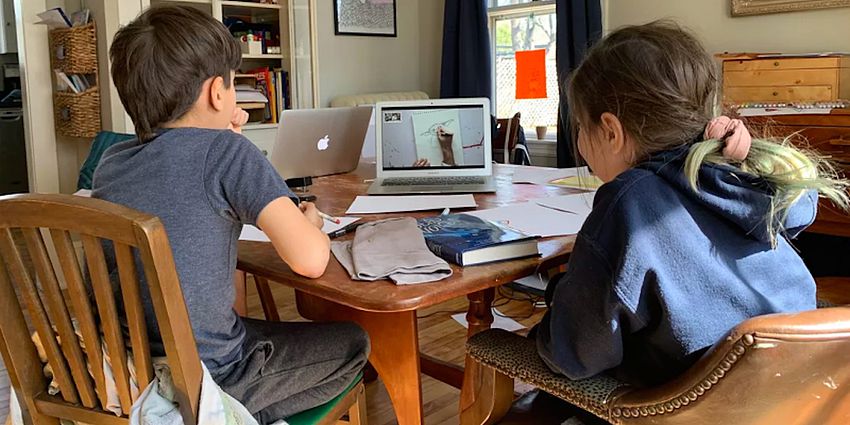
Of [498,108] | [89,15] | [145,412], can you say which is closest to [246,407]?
[145,412]

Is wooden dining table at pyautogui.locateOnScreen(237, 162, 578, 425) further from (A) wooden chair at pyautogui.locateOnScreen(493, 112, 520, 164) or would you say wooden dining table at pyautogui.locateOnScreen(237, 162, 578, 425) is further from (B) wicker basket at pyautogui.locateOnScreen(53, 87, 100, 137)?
(B) wicker basket at pyautogui.locateOnScreen(53, 87, 100, 137)

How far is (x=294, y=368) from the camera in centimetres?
123

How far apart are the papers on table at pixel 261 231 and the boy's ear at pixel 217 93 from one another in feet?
0.95

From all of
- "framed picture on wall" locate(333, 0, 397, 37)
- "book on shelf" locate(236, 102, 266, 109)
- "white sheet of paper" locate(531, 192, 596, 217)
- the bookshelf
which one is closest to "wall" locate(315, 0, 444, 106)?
"framed picture on wall" locate(333, 0, 397, 37)

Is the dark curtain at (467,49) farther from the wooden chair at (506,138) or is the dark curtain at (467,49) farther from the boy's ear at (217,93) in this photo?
the boy's ear at (217,93)

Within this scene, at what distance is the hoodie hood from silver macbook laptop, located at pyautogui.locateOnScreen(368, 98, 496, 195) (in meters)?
1.20

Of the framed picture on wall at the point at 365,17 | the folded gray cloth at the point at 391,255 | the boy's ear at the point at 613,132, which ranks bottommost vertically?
the folded gray cloth at the point at 391,255

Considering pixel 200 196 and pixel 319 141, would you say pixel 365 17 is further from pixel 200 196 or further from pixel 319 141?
pixel 200 196

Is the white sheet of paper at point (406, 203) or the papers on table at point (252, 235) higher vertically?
the white sheet of paper at point (406, 203)

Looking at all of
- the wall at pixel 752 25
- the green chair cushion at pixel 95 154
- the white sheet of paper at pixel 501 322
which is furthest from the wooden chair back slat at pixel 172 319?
the wall at pixel 752 25

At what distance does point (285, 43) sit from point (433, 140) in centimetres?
254

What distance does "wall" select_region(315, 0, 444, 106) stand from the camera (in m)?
4.74

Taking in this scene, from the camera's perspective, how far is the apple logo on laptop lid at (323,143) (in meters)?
2.26

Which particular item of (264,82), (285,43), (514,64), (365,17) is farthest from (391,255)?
(365,17)
